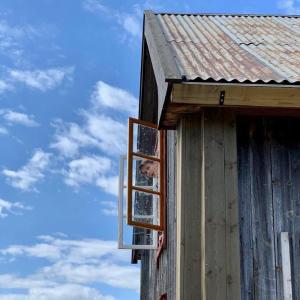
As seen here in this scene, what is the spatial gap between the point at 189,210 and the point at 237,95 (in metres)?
1.05

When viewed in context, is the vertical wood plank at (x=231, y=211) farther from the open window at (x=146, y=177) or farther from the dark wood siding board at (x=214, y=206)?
the open window at (x=146, y=177)

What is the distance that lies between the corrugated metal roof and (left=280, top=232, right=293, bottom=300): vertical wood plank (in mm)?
1345

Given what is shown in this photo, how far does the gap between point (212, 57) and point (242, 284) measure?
2.17 metres

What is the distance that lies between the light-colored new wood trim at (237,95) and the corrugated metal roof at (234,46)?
0.26 ft

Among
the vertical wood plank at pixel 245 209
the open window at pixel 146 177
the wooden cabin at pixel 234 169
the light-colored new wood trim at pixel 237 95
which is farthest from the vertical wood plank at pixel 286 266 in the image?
the open window at pixel 146 177

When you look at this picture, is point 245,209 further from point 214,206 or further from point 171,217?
point 171,217

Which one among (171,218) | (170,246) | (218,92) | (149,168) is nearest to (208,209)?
(218,92)

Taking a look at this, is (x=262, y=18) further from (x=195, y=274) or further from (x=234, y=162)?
(x=195, y=274)

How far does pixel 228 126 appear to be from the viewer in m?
5.54

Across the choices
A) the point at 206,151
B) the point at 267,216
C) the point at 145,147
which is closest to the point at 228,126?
the point at 206,151

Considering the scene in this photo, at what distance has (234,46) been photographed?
21.8 ft

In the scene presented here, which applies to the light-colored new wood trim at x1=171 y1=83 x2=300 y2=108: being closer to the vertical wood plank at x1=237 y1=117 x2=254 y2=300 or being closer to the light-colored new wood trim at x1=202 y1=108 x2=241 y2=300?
the light-colored new wood trim at x1=202 y1=108 x2=241 y2=300

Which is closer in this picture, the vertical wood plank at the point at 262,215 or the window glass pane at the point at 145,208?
the vertical wood plank at the point at 262,215

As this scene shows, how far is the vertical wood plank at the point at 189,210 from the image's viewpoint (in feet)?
17.0
